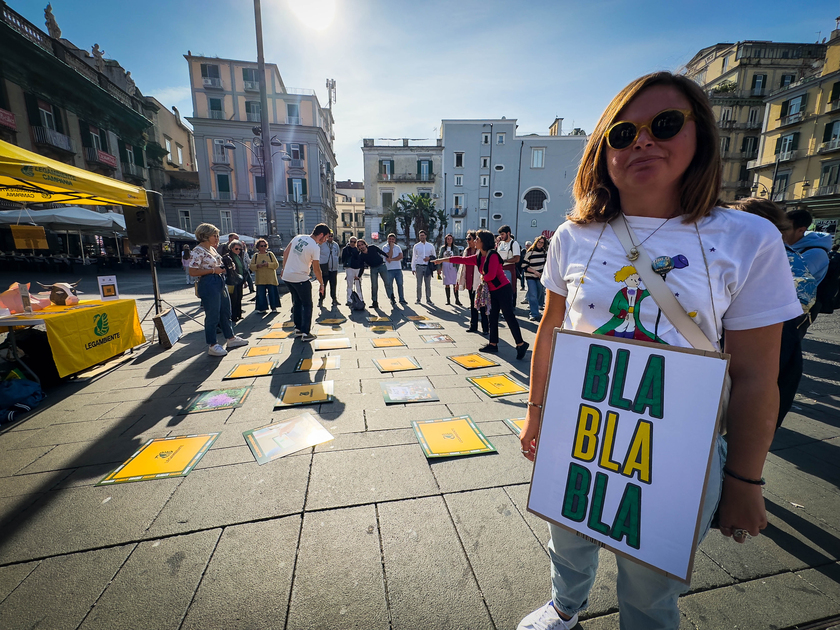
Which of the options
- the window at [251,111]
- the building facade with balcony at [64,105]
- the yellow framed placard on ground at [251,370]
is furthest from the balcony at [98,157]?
the yellow framed placard on ground at [251,370]

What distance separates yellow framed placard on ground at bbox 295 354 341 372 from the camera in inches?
176

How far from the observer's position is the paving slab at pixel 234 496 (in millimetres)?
1978

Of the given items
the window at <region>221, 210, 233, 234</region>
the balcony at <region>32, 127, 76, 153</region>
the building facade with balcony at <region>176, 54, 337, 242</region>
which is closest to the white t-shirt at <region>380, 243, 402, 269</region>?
the balcony at <region>32, 127, 76, 153</region>

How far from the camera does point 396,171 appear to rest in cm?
3894

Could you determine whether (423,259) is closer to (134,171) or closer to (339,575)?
(339,575)

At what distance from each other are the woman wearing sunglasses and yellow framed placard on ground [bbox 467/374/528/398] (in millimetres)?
2454

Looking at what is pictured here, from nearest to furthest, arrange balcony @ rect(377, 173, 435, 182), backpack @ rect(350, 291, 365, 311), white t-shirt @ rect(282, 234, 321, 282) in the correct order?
white t-shirt @ rect(282, 234, 321, 282)
backpack @ rect(350, 291, 365, 311)
balcony @ rect(377, 173, 435, 182)

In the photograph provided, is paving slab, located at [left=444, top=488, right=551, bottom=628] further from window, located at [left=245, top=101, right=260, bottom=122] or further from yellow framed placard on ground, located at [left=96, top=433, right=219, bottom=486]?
window, located at [left=245, top=101, right=260, bottom=122]

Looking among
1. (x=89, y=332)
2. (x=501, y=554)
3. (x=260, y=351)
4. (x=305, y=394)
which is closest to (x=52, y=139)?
(x=89, y=332)

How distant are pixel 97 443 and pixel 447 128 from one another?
41.6 m

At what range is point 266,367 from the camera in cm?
451

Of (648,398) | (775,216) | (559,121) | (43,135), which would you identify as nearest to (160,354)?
(648,398)

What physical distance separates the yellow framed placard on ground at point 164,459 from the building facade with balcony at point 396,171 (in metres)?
37.1

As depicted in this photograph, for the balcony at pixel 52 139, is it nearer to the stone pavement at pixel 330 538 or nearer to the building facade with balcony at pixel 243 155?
the building facade with balcony at pixel 243 155
